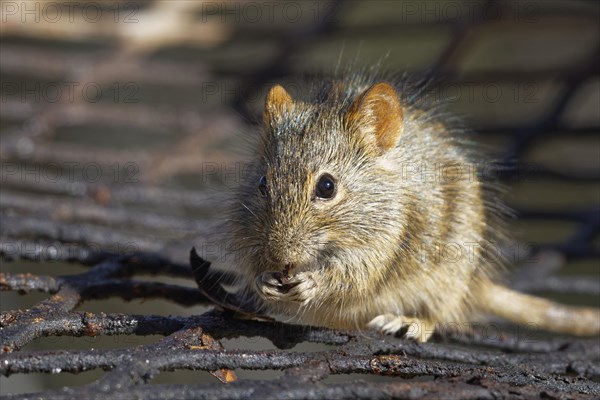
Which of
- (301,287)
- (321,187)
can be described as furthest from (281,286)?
Result: (321,187)

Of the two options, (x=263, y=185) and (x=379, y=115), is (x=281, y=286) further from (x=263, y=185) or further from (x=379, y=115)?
(x=379, y=115)

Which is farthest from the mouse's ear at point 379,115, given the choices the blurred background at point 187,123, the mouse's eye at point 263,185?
the blurred background at point 187,123

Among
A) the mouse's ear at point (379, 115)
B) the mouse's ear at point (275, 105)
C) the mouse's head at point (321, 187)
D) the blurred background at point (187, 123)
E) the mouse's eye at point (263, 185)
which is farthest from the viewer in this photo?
the blurred background at point (187, 123)

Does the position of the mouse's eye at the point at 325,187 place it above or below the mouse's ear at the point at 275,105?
below

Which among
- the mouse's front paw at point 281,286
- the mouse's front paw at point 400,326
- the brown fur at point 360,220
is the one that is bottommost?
the mouse's front paw at point 400,326

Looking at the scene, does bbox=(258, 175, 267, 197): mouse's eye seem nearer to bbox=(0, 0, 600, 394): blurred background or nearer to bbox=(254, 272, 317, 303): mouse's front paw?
bbox=(254, 272, 317, 303): mouse's front paw

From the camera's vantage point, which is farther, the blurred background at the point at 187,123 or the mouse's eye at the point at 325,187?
the blurred background at the point at 187,123

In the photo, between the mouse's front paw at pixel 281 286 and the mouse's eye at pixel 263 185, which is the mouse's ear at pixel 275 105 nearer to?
the mouse's eye at pixel 263 185

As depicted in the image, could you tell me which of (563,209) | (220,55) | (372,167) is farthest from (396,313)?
(220,55)

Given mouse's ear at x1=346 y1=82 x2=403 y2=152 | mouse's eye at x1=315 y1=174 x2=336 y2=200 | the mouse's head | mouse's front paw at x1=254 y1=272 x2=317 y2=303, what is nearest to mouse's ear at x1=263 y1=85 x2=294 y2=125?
the mouse's head
